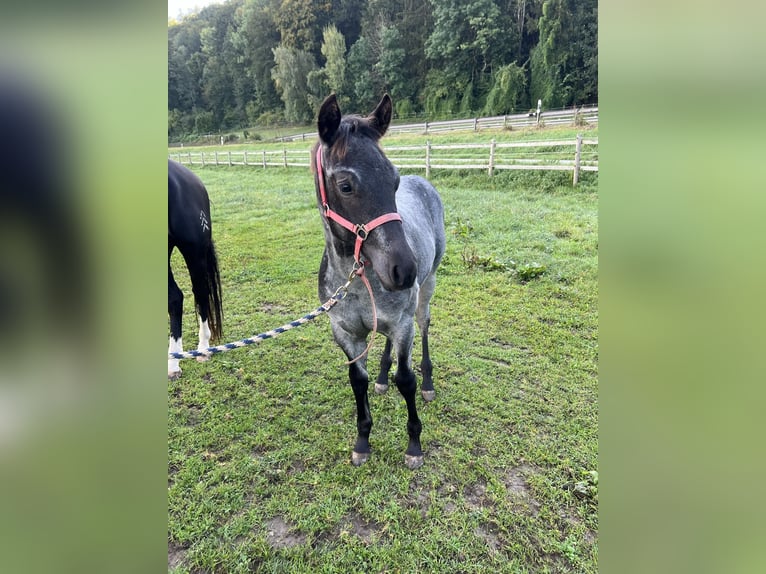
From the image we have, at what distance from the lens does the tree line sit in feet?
78.3

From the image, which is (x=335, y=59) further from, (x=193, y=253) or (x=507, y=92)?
(x=193, y=253)

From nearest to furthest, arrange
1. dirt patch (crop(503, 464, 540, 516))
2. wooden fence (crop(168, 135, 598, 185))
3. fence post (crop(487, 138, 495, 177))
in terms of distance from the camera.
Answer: dirt patch (crop(503, 464, 540, 516))
wooden fence (crop(168, 135, 598, 185))
fence post (crop(487, 138, 495, 177))

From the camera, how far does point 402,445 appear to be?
3.02m

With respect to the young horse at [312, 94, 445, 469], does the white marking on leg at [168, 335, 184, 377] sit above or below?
below

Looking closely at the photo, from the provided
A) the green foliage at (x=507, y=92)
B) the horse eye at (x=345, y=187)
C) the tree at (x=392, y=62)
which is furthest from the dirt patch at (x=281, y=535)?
the tree at (x=392, y=62)

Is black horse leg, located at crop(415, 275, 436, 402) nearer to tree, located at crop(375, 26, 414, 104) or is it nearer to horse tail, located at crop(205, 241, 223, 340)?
horse tail, located at crop(205, 241, 223, 340)

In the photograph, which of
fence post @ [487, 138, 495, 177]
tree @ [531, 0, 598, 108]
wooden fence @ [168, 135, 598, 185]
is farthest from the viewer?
tree @ [531, 0, 598, 108]

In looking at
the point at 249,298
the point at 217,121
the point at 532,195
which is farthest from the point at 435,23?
the point at 249,298

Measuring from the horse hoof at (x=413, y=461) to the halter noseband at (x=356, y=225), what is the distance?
1.47 meters

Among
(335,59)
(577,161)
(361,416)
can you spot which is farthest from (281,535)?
(335,59)

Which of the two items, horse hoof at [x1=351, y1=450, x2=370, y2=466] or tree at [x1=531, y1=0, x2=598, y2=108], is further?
tree at [x1=531, y1=0, x2=598, y2=108]

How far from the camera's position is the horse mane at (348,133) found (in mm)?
2078

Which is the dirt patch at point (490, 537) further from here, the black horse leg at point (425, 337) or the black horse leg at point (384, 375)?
the black horse leg at point (384, 375)
